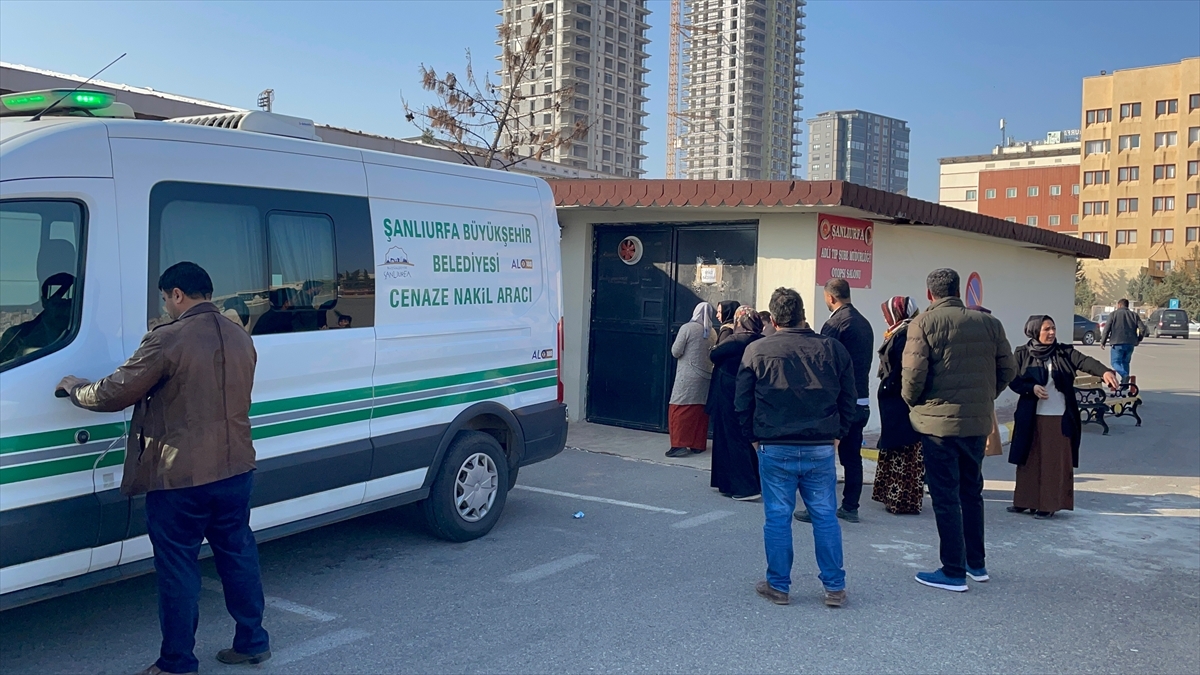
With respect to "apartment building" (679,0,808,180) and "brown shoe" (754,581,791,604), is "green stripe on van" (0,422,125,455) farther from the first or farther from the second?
"apartment building" (679,0,808,180)

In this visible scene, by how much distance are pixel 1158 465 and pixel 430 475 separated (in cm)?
853

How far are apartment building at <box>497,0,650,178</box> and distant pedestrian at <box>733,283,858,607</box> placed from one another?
450 feet

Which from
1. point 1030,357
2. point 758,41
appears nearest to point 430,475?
point 1030,357

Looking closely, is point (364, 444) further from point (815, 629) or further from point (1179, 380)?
point (1179, 380)

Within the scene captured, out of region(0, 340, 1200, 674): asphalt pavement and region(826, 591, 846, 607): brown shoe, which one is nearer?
region(0, 340, 1200, 674): asphalt pavement

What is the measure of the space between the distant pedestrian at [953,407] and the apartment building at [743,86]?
6724 inches

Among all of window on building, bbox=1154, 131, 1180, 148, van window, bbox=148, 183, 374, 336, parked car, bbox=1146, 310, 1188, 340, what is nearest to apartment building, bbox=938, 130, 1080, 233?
window on building, bbox=1154, 131, 1180, 148

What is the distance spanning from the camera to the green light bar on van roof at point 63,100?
4613 millimetres

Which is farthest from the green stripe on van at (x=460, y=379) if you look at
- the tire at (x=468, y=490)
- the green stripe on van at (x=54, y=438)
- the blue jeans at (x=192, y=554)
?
the green stripe on van at (x=54, y=438)

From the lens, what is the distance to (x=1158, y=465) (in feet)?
34.9

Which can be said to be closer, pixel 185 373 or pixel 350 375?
pixel 185 373

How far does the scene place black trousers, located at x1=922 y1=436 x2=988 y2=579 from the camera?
5773mm

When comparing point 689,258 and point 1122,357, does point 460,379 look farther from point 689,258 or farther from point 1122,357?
point 1122,357

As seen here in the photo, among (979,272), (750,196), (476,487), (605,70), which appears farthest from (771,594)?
(605,70)
